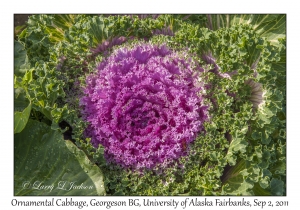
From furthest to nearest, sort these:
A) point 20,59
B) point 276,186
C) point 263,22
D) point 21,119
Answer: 1. point 263,22
2. point 20,59
3. point 276,186
4. point 21,119

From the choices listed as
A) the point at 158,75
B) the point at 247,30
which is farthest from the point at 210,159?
the point at 247,30

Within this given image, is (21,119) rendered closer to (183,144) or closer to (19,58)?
(19,58)

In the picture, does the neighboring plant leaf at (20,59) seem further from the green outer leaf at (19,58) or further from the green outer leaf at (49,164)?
the green outer leaf at (49,164)

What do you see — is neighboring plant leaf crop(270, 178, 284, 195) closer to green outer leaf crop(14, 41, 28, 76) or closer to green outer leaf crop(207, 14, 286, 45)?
green outer leaf crop(207, 14, 286, 45)

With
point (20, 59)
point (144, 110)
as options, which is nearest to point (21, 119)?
point (20, 59)

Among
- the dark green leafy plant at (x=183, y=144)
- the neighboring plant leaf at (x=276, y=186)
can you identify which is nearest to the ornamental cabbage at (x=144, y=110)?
the dark green leafy plant at (x=183, y=144)

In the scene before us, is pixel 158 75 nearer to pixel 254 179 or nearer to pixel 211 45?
pixel 211 45
